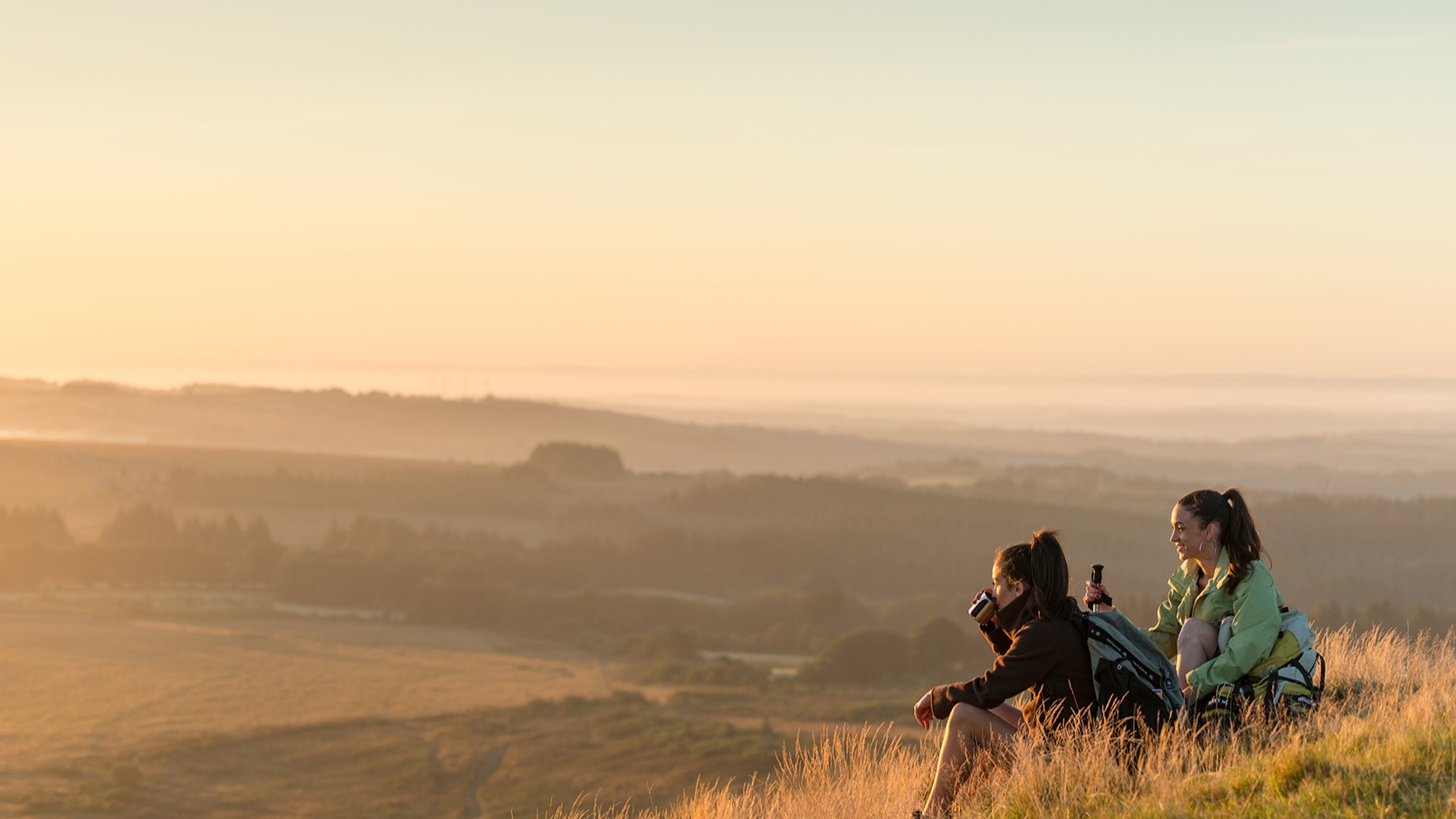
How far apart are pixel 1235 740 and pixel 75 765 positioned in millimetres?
217737

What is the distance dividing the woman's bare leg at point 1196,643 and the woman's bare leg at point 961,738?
1646 millimetres

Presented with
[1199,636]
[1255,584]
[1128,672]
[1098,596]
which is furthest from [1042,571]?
[1199,636]

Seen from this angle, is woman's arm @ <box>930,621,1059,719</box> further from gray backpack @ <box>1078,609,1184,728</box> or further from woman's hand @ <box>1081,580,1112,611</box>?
woman's hand @ <box>1081,580,1112,611</box>

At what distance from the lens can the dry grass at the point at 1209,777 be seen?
8.49 m

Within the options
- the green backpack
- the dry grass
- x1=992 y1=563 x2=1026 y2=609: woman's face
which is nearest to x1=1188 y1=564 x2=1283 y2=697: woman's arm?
the green backpack

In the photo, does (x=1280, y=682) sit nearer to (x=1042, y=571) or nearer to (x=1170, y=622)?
(x=1170, y=622)

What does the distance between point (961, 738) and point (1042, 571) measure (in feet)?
4.92

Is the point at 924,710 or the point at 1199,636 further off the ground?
the point at 1199,636

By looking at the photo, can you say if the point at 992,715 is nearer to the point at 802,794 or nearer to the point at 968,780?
the point at 968,780

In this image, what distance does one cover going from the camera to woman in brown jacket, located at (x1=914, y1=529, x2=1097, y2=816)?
29.6ft

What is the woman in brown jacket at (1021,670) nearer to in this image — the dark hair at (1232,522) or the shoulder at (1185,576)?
the dark hair at (1232,522)

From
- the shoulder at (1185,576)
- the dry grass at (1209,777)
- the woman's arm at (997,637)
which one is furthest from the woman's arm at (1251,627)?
the woman's arm at (997,637)

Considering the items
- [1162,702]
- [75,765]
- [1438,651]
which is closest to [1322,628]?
[1438,651]

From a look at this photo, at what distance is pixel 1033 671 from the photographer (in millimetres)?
9086
